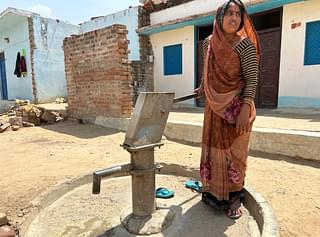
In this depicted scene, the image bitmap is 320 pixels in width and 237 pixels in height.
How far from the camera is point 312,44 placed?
5.93 m

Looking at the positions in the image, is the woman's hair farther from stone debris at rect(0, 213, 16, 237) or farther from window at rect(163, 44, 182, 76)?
window at rect(163, 44, 182, 76)

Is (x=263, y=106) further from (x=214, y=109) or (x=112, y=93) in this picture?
(x=214, y=109)

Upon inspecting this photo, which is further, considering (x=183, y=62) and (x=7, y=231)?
(x=183, y=62)

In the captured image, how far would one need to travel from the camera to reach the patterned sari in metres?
1.81

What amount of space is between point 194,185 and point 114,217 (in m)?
0.91

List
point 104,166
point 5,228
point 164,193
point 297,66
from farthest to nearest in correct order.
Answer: point 297,66
point 104,166
point 164,193
point 5,228

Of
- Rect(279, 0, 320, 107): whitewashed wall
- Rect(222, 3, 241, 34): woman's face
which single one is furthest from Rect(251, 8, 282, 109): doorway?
Rect(222, 3, 241, 34): woman's face

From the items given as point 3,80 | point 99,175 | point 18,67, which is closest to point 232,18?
point 99,175

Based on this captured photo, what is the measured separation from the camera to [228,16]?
1718 mm

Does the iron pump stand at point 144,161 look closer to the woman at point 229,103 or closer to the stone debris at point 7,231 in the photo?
the woman at point 229,103

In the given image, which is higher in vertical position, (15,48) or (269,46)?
(15,48)

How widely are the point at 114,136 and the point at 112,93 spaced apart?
3.15 ft

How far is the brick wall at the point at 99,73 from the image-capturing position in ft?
16.7

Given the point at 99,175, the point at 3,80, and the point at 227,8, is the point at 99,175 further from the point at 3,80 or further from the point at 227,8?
the point at 3,80
